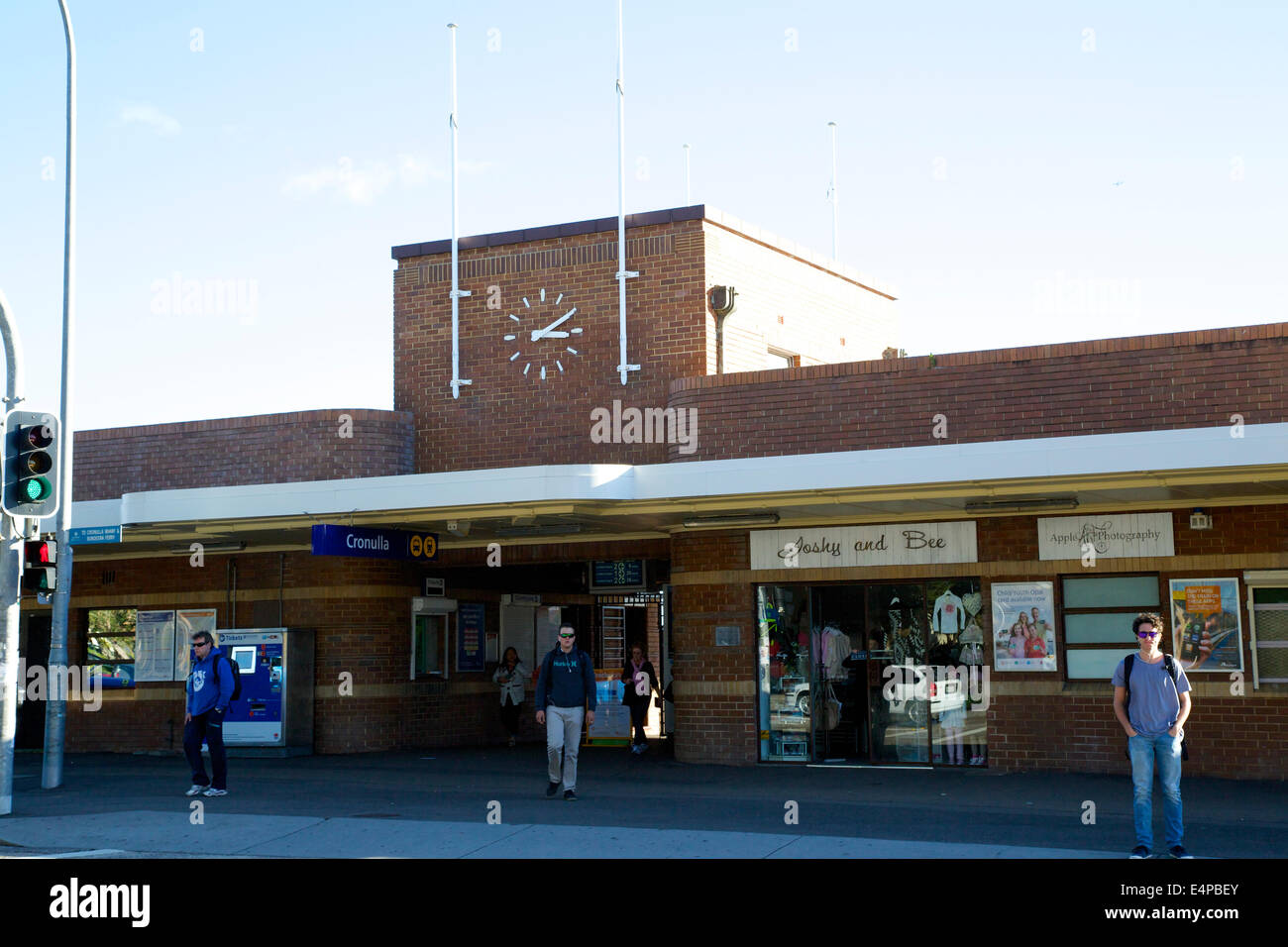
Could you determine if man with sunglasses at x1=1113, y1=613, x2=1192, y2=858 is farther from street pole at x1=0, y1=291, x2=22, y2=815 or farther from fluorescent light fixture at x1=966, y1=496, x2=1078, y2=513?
street pole at x1=0, y1=291, x2=22, y2=815

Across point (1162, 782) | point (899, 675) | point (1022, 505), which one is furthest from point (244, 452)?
point (1162, 782)

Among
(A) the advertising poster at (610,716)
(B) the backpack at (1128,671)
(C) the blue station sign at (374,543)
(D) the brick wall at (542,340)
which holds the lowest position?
(A) the advertising poster at (610,716)

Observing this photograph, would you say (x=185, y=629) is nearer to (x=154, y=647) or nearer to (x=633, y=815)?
(x=154, y=647)

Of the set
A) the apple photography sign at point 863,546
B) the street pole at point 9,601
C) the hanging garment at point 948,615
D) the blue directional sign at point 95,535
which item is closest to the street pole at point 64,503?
the blue directional sign at point 95,535

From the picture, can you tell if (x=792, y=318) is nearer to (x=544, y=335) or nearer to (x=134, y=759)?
(x=544, y=335)

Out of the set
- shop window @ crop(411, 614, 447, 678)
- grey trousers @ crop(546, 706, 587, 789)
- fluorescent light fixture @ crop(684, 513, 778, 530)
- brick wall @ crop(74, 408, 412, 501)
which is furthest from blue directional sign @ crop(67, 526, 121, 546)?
fluorescent light fixture @ crop(684, 513, 778, 530)

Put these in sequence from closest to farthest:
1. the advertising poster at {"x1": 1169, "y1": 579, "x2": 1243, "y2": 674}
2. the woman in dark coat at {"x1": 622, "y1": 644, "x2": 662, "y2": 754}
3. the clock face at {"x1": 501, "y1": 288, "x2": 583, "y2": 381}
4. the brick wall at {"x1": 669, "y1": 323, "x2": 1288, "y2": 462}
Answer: the brick wall at {"x1": 669, "y1": 323, "x2": 1288, "y2": 462} < the advertising poster at {"x1": 1169, "y1": 579, "x2": 1243, "y2": 674} < the clock face at {"x1": 501, "y1": 288, "x2": 583, "y2": 381} < the woman in dark coat at {"x1": 622, "y1": 644, "x2": 662, "y2": 754}

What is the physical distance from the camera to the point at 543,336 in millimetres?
18891

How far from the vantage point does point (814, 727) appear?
55.3ft

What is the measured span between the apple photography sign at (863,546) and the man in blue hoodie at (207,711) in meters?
6.40

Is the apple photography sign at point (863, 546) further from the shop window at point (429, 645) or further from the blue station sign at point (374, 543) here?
the shop window at point (429, 645)

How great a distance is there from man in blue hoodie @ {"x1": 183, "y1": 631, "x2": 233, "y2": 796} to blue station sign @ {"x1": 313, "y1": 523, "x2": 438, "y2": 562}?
83.0 inches

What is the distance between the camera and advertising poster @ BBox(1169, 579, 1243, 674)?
14.7 meters

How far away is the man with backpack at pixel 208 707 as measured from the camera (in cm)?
1414
